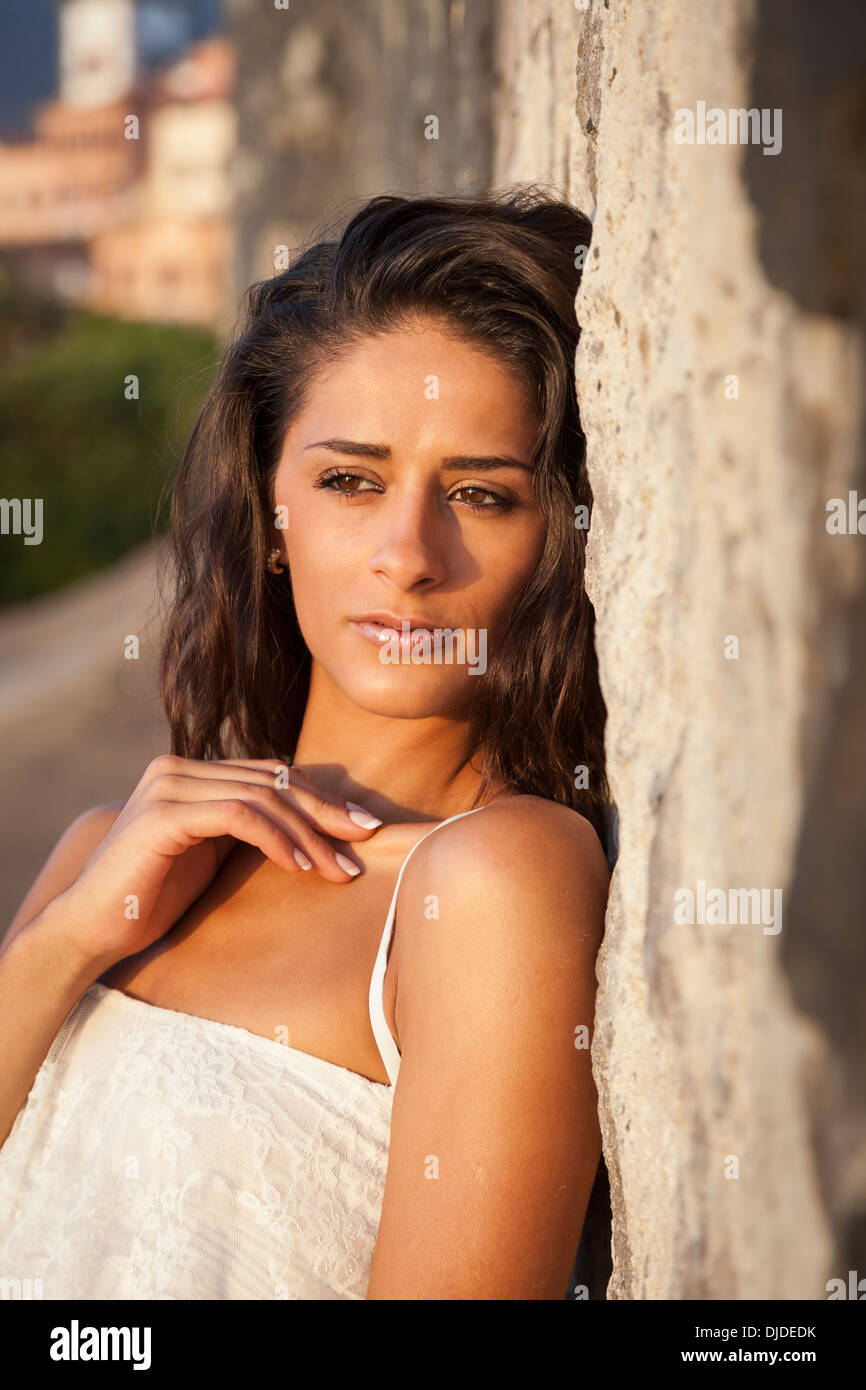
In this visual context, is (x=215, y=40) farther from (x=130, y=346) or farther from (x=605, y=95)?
(x=605, y=95)

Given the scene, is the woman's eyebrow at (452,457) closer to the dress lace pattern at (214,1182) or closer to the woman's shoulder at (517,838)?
the woman's shoulder at (517,838)

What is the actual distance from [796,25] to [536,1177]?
1124mm

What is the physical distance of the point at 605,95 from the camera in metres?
1.34

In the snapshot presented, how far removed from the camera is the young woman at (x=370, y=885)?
1454 mm

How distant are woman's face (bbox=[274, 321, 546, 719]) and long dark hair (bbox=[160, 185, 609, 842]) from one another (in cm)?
3

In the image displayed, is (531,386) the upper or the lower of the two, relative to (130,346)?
lower

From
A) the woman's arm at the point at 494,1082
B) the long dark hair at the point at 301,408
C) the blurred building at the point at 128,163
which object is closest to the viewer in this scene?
the woman's arm at the point at 494,1082

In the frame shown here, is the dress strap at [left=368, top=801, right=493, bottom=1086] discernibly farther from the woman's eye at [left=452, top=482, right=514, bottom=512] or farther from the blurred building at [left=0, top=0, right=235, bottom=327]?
the blurred building at [left=0, top=0, right=235, bottom=327]

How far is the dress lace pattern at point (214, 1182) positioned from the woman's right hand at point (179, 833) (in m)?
0.18

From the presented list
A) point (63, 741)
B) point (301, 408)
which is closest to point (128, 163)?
point (63, 741)

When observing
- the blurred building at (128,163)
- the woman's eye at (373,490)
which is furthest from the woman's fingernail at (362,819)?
the blurred building at (128,163)

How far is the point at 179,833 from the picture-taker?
1810 millimetres

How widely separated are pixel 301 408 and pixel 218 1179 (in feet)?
3.82
